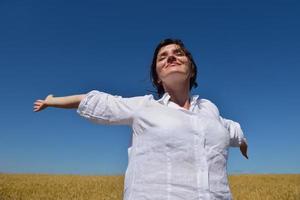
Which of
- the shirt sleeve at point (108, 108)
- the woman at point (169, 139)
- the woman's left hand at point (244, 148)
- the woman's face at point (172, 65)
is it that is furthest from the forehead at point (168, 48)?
the woman's left hand at point (244, 148)

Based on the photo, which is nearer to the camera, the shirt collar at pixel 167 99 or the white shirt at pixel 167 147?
the white shirt at pixel 167 147

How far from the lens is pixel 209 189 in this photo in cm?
249

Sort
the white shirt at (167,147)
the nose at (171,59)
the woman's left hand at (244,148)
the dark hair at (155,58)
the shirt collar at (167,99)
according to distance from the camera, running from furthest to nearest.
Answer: the woman's left hand at (244,148), the dark hair at (155,58), the nose at (171,59), the shirt collar at (167,99), the white shirt at (167,147)

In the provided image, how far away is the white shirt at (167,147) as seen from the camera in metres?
2.45

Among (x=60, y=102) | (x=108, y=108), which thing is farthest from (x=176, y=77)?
(x=60, y=102)

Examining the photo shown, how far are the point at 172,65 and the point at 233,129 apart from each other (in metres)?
0.71

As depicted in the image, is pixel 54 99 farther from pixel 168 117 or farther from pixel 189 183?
pixel 189 183

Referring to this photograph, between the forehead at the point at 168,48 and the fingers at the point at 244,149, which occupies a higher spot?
the forehead at the point at 168,48

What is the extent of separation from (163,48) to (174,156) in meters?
0.98

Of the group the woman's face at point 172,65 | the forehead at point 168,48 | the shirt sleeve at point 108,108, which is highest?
the forehead at point 168,48

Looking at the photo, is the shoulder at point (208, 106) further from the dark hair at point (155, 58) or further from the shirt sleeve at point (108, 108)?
the shirt sleeve at point (108, 108)

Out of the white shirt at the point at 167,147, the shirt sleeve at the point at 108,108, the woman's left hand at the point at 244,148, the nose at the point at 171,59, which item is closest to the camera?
the white shirt at the point at 167,147

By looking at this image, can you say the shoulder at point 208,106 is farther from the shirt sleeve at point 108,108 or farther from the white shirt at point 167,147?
the shirt sleeve at point 108,108

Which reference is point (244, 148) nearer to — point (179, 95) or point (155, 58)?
point (179, 95)
